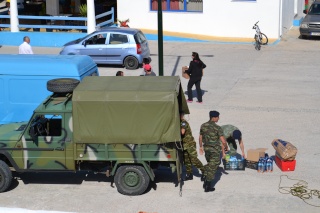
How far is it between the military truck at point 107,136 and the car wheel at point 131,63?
10.8 metres

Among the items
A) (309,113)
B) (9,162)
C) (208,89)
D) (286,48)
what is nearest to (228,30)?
(286,48)

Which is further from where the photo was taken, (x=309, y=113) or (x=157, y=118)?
(x=309, y=113)

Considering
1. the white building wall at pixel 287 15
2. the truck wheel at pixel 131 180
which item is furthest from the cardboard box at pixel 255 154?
the white building wall at pixel 287 15

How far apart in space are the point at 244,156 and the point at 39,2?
70.9 ft

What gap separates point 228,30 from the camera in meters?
29.4

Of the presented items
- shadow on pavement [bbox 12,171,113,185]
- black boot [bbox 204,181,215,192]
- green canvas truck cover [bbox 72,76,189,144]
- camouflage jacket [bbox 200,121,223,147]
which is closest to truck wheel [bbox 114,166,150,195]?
green canvas truck cover [bbox 72,76,189,144]

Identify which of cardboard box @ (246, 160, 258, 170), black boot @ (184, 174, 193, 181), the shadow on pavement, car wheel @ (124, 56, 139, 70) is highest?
car wheel @ (124, 56, 139, 70)

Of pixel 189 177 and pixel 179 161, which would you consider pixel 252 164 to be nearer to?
pixel 189 177

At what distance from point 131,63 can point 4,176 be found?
37.9ft

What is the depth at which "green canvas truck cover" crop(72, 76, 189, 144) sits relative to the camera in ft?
→ 40.4

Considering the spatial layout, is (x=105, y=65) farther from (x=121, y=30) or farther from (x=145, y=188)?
(x=145, y=188)

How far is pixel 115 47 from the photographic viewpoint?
23.8 m

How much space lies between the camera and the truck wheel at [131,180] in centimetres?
1257

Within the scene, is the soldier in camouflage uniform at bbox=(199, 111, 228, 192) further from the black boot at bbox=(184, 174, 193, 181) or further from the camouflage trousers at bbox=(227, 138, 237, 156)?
the camouflage trousers at bbox=(227, 138, 237, 156)
